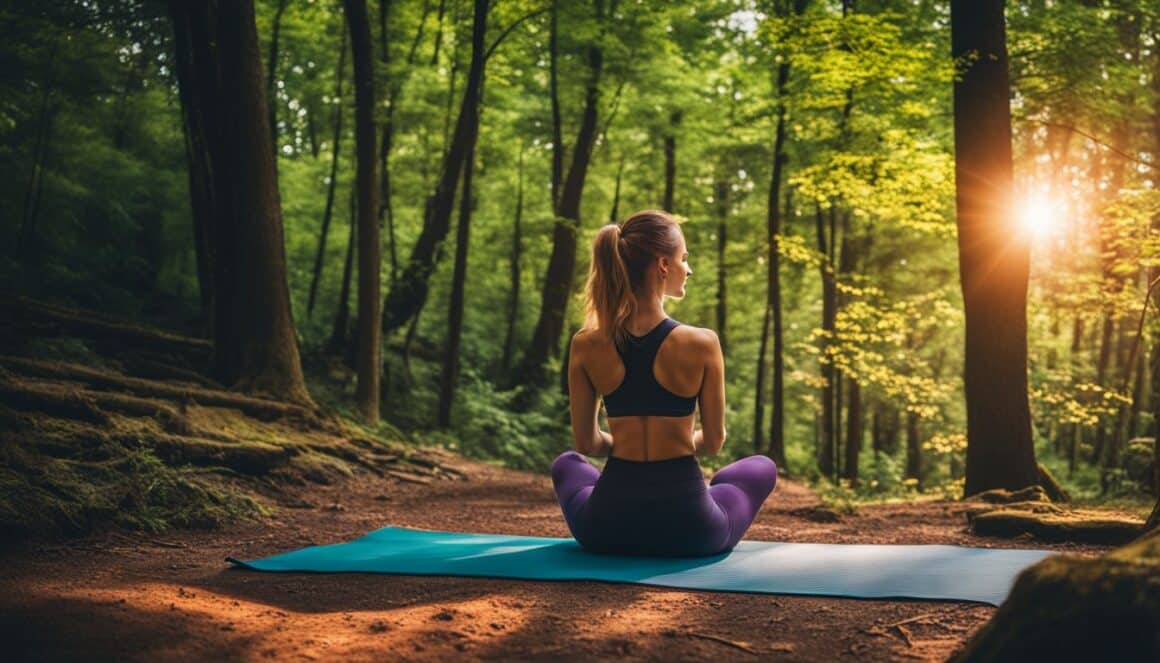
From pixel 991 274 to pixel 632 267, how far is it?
218 inches

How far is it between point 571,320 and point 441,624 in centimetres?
2069

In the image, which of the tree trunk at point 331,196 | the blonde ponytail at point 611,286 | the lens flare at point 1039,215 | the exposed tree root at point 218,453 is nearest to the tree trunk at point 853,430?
the lens flare at point 1039,215

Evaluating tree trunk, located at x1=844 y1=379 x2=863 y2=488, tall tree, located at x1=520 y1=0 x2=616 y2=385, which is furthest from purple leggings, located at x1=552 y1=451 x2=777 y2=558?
tree trunk, located at x1=844 y1=379 x2=863 y2=488

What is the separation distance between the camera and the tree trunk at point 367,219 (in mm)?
12750

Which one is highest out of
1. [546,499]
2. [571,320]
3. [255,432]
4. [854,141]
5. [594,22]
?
[594,22]

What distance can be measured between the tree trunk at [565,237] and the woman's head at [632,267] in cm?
1400

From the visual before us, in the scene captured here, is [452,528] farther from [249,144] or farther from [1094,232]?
[1094,232]

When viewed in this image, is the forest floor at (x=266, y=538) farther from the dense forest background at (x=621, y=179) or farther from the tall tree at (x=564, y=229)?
the tall tree at (x=564, y=229)

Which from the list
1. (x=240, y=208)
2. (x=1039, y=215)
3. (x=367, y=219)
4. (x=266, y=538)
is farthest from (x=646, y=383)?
(x=367, y=219)

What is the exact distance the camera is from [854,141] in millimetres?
13352

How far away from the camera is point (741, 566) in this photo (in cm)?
442

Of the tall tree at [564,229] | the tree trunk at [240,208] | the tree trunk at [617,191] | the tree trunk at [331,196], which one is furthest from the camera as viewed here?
the tree trunk at [617,191]

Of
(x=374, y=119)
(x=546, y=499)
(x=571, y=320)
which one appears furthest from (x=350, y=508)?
(x=571, y=320)

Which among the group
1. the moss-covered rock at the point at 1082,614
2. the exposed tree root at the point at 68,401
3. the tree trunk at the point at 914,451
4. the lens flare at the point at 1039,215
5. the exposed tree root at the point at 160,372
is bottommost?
the tree trunk at the point at 914,451
